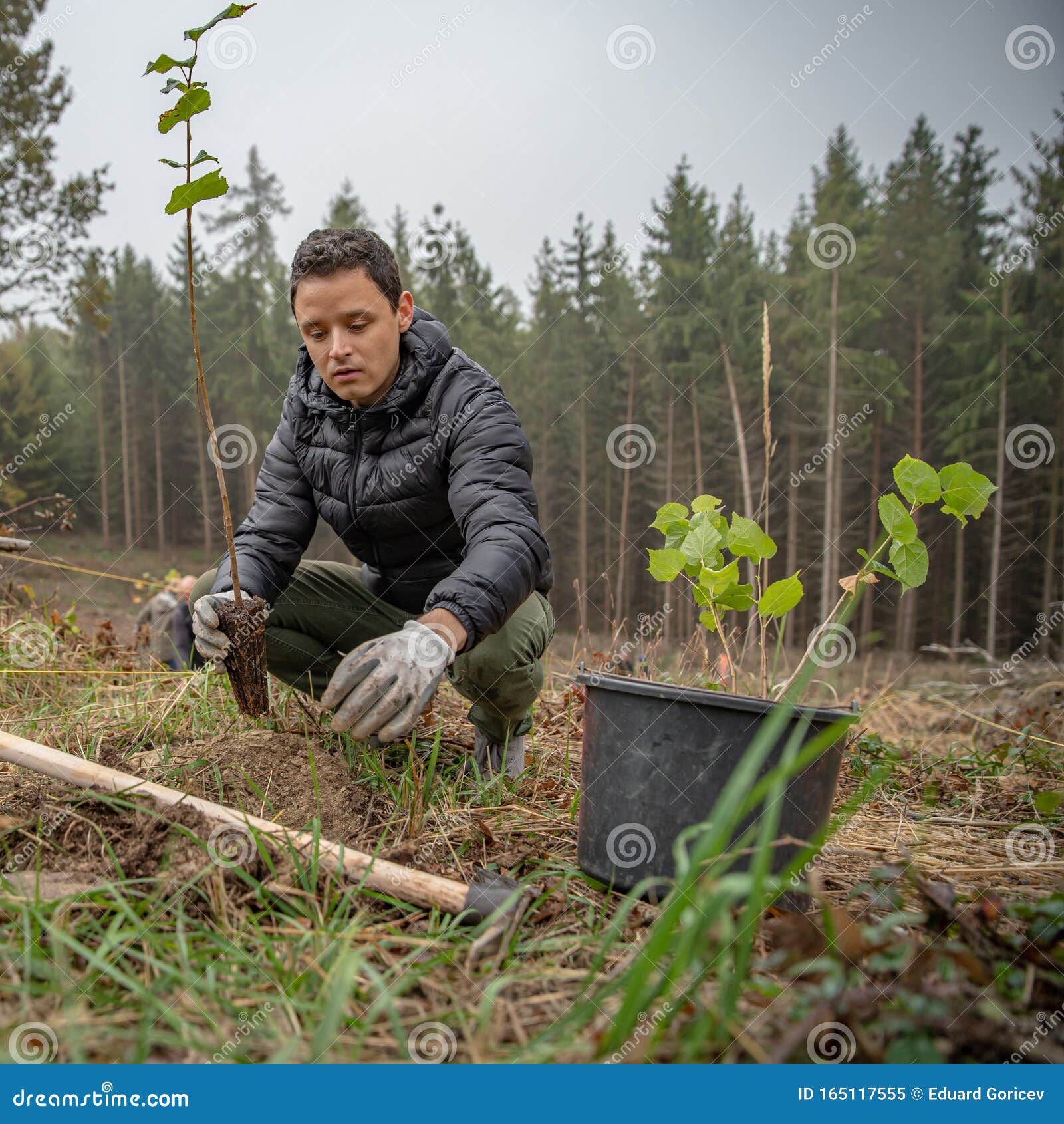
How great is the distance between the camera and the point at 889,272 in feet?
62.7

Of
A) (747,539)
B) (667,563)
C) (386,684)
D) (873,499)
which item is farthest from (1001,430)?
(386,684)

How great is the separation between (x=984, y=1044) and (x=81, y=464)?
3226 centimetres

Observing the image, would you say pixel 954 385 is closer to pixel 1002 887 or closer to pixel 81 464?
pixel 1002 887

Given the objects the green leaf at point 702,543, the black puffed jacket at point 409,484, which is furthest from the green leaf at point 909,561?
the black puffed jacket at point 409,484

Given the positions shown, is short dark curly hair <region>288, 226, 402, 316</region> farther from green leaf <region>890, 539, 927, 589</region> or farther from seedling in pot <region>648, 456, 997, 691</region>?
green leaf <region>890, 539, 927, 589</region>

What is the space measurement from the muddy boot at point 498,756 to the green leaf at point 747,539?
3.51 feet

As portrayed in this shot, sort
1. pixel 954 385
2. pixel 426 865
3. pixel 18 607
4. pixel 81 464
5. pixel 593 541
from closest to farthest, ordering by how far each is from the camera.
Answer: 1. pixel 426 865
2. pixel 18 607
3. pixel 954 385
4. pixel 593 541
5. pixel 81 464

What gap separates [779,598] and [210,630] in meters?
1.60

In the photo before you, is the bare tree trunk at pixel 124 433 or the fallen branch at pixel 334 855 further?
the bare tree trunk at pixel 124 433

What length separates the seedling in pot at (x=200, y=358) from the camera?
5.47 ft

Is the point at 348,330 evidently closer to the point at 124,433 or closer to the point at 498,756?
the point at 498,756

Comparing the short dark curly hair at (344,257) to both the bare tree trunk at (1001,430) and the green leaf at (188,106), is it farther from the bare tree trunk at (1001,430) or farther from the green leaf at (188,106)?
the bare tree trunk at (1001,430)

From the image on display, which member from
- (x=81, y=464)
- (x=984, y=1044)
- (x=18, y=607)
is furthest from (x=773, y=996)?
(x=81, y=464)

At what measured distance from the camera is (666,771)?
62.8 inches
